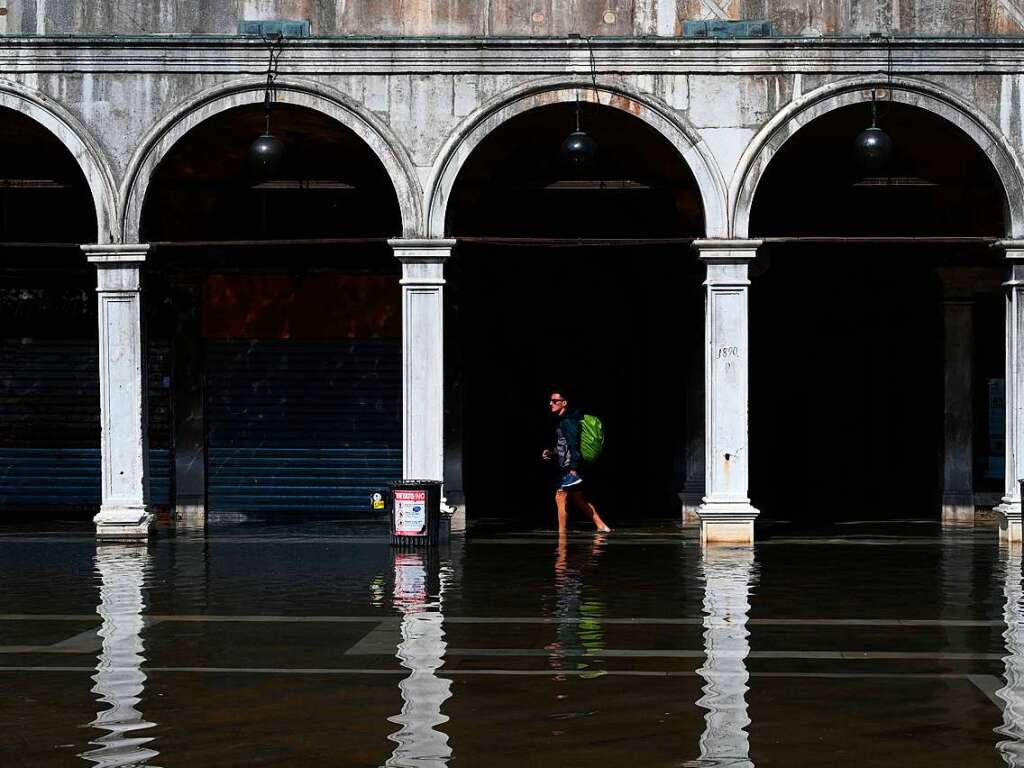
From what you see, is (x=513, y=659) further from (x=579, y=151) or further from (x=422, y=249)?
(x=422, y=249)

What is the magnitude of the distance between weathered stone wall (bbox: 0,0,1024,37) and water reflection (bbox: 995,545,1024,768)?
6993 mm

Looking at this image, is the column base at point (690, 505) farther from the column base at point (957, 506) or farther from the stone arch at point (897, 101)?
the stone arch at point (897, 101)

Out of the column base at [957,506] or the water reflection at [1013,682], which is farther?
the column base at [957,506]

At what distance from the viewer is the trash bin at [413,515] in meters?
19.4

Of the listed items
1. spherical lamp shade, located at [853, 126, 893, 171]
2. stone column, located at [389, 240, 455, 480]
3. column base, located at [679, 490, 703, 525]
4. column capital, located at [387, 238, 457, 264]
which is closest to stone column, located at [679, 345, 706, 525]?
column base, located at [679, 490, 703, 525]

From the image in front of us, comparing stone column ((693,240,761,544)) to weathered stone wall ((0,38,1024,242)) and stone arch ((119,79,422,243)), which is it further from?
stone arch ((119,79,422,243))

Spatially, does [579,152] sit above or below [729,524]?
above

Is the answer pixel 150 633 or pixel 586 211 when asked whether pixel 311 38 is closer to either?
pixel 586 211

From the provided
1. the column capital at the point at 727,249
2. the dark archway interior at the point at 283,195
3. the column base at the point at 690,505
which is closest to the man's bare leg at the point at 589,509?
the column base at the point at 690,505

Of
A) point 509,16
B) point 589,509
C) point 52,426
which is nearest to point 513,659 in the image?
point 589,509

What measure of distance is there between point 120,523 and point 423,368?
390 cm

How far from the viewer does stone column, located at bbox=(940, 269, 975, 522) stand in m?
23.6

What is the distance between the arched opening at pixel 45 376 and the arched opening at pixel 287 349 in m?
1.10

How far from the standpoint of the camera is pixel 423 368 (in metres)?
20.3
